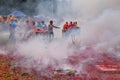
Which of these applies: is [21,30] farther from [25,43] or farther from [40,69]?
[40,69]

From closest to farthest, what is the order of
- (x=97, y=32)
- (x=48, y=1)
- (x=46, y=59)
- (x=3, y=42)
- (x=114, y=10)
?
(x=46, y=59) < (x=3, y=42) < (x=97, y=32) < (x=114, y=10) < (x=48, y=1)

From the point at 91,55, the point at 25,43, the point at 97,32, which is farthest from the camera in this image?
the point at 97,32

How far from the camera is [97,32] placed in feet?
73.2

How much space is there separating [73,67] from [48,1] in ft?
67.4

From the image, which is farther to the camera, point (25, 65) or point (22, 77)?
point (25, 65)

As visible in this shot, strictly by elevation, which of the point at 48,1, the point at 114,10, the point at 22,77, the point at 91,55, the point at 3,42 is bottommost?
the point at 22,77

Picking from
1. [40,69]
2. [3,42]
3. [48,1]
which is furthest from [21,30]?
[48,1]

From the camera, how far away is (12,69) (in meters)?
13.2

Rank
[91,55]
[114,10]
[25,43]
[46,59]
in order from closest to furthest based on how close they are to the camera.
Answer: [46,59]
[91,55]
[25,43]
[114,10]

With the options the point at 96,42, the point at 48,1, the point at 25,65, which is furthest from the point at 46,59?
the point at 48,1

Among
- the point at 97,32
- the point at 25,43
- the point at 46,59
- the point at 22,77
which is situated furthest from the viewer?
the point at 97,32

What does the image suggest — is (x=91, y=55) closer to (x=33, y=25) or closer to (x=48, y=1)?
(x=33, y=25)

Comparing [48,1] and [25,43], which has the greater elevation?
[48,1]

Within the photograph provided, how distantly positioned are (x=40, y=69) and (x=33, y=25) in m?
6.68
